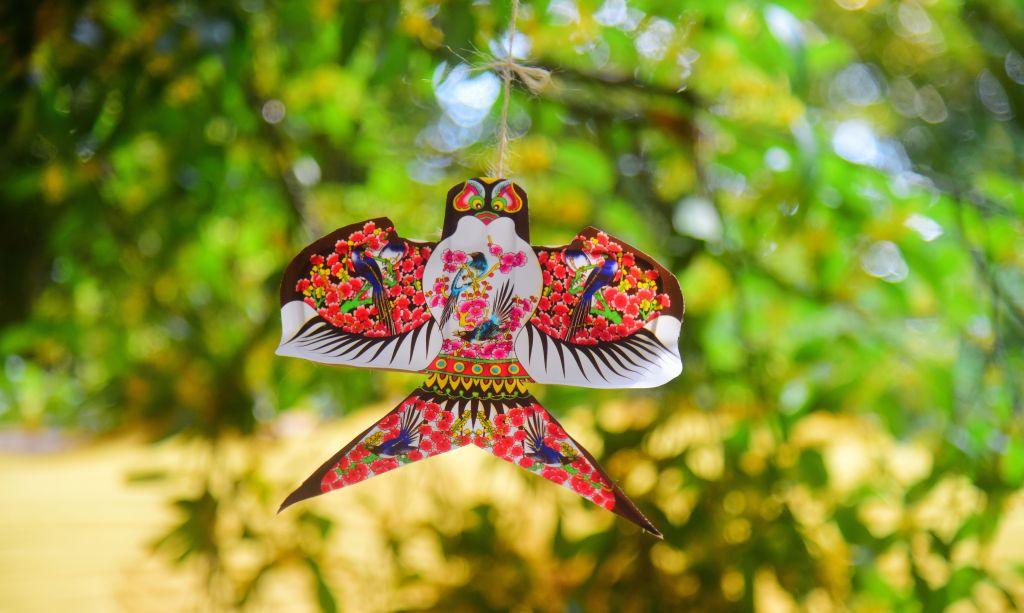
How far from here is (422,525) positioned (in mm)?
726

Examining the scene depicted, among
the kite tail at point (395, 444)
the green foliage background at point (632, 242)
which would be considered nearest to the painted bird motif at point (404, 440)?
the kite tail at point (395, 444)

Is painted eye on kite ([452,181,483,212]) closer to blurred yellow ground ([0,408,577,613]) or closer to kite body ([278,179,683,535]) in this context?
kite body ([278,179,683,535])

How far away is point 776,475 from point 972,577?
0.44 ft

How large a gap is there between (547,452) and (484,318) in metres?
0.06

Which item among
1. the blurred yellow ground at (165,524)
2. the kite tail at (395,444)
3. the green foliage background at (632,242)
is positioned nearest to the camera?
the kite tail at (395,444)

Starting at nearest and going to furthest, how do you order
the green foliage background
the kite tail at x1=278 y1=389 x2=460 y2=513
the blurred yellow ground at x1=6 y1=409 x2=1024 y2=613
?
the kite tail at x1=278 y1=389 x2=460 y2=513
the green foliage background
the blurred yellow ground at x1=6 y1=409 x2=1024 y2=613

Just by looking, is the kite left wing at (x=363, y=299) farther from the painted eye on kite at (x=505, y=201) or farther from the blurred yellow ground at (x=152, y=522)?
the blurred yellow ground at (x=152, y=522)

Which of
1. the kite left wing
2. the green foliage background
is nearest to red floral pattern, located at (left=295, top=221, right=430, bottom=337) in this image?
the kite left wing

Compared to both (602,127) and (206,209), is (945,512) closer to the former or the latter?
Result: (602,127)

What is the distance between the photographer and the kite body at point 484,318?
30 cm

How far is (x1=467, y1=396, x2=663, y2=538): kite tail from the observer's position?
0.97 feet

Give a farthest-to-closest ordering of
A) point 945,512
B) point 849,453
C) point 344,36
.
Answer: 1. point 849,453
2. point 945,512
3. point 344,36

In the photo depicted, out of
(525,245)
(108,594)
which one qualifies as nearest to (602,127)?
(525,245)

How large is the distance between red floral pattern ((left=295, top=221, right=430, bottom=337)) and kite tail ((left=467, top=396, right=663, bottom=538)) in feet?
0.17
